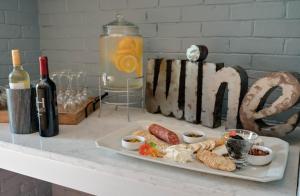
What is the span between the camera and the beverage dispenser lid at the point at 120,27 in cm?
127

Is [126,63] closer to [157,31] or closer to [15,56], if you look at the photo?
[157,31]

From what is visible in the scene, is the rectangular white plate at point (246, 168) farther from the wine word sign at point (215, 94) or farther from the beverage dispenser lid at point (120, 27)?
the beverage dispenser lid at point (120, 27)

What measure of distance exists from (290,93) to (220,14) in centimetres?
51

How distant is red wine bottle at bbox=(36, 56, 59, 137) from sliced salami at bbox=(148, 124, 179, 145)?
357 millimetres

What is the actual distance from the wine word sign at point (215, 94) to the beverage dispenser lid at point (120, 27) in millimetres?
188

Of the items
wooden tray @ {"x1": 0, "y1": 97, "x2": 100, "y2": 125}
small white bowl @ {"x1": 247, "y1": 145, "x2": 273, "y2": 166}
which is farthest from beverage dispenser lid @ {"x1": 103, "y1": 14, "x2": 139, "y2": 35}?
small white bowl @ {"x1": 247, "y1": 145, "x2": 273, "y2": 166}

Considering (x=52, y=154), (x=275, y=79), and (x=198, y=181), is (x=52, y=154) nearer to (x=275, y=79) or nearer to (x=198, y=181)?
(x=198, y=181)

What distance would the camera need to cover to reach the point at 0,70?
153 centimetres

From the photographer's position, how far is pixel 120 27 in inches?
50.2

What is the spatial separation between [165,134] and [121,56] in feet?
1.51

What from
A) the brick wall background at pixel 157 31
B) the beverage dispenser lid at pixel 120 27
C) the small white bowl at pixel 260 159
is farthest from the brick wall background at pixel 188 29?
the small white bowl at pixel 260 159

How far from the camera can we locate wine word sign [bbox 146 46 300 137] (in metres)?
0.91

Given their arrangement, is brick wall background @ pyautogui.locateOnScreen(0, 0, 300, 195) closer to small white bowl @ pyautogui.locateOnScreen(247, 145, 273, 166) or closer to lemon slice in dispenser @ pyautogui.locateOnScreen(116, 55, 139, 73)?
lemon slice in dispenser @ pyautogui.locateOnScreen(116, 55, 139, 73)

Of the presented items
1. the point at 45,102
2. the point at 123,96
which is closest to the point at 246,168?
the point at 45,102
